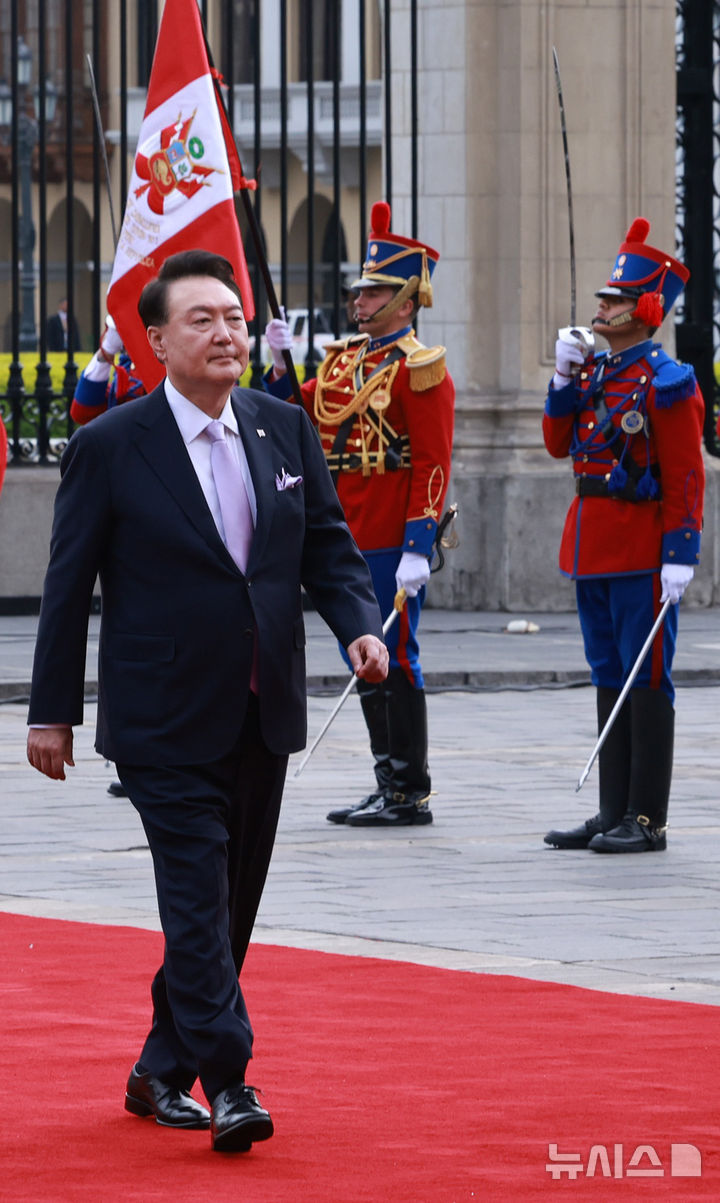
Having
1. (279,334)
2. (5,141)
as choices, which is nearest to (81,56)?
(5,141)

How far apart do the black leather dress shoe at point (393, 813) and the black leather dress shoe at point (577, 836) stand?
2.08 feet

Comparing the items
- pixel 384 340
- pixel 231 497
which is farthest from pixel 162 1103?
pixel 384 340

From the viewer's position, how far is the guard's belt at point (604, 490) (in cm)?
814

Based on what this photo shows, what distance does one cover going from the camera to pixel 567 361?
8281 mm

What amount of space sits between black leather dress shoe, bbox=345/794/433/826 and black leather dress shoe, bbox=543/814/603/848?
0.63 meters

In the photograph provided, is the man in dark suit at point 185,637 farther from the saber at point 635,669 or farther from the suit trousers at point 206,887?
the saber at point 635,669

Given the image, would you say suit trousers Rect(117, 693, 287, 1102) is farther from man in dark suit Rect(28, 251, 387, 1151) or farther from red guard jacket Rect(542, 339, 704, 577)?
red guard jacket Rect(542, 339, 704, 577)

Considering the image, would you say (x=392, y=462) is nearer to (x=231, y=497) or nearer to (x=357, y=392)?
(x=357, y=392)

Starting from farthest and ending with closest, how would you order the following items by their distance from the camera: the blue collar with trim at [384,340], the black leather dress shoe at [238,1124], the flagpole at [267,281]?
1. the blue collar with trim at [384,340]
2. the flagpole at [267,281]
3. the black leather dress shoe at [238,1124]

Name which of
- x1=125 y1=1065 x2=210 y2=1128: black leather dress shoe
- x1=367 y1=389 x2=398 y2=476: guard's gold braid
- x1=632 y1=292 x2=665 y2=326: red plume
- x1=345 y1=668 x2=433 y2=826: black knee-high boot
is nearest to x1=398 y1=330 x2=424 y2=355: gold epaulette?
x1=367 y1=389 x2=398 y2=476: guard's gold braid

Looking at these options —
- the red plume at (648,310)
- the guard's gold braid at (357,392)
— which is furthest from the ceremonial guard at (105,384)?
the red plume at (648,310)

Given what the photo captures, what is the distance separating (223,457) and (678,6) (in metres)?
13.5

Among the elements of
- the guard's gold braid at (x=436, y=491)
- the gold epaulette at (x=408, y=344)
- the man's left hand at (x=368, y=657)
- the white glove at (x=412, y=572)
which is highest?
the gold epaulette at (x=408, y=344)

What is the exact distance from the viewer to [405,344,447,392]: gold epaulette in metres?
8.61
